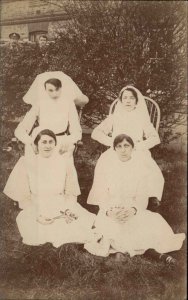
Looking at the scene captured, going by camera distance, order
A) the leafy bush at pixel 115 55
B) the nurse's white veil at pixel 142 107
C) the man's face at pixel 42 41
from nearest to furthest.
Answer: the leafy bush at pixel 115 55 < the nurse's white veil at pixel 142 107 < the man's face at pixel 42 41

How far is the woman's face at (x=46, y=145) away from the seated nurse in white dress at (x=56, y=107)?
0.06 meters

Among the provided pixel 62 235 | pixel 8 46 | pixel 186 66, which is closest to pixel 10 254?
pixel 62 235

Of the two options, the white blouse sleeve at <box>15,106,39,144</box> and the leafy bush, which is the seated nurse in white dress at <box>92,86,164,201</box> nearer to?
the leafy bush

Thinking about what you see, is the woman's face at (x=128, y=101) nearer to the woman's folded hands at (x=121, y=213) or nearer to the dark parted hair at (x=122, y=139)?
the dark parted hair at (x=122, y=139)

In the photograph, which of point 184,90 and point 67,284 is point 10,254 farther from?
point 184,90

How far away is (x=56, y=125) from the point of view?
3.91m

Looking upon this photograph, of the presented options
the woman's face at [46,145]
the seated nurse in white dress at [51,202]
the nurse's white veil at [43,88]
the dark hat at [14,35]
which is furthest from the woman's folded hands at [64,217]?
the dark hat at [14,35]

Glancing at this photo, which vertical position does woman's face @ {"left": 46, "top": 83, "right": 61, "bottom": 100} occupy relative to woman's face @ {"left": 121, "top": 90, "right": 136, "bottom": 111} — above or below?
above

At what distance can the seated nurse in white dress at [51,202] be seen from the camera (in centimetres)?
388

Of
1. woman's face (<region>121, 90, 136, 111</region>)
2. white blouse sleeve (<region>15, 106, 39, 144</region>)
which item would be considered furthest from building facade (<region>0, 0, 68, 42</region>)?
woman's face (<region>121, 90, 136, 111</region>)

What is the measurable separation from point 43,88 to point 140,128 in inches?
34.0

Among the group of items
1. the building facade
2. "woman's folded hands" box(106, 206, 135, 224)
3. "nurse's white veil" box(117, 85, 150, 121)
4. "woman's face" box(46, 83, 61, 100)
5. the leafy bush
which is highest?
the building facade

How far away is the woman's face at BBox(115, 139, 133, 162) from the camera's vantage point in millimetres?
3795

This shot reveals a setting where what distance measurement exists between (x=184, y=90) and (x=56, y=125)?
1.06m
